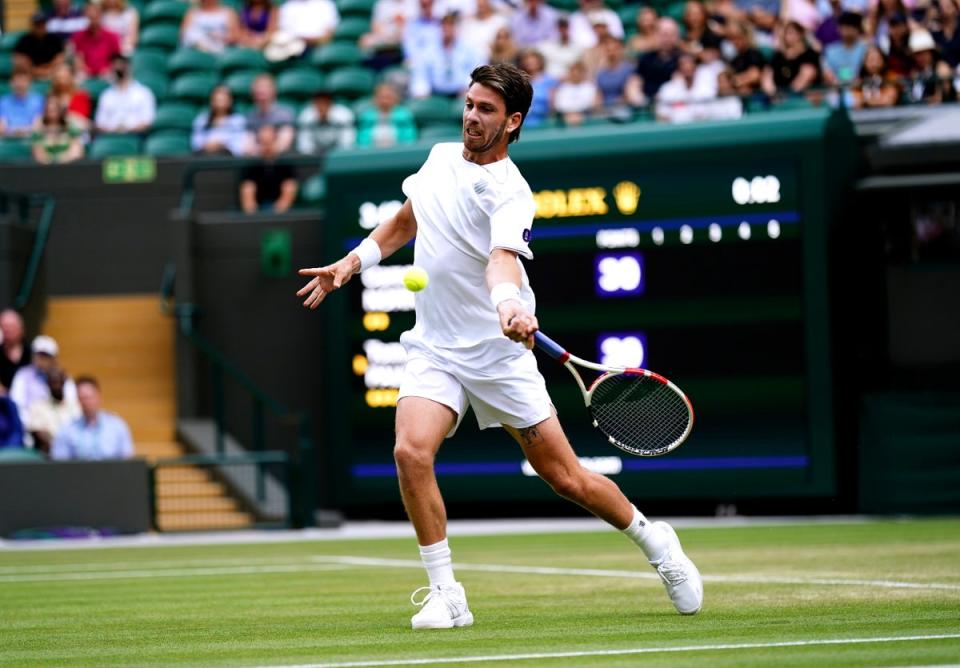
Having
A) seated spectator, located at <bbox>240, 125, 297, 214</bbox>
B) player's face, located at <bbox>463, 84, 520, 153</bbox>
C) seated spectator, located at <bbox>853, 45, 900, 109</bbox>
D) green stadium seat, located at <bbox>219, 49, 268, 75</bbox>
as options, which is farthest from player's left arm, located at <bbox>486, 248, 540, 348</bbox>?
green stadium seat, located at <bbox>219, 49, 268, 75</bbox>

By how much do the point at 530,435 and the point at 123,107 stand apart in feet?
51.2

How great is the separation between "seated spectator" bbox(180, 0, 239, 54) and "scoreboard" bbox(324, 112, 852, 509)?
7000mm

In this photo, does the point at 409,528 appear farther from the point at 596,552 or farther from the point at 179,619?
the point at 179,619

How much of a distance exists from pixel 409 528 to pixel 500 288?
453 inches

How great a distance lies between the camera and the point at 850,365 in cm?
1667

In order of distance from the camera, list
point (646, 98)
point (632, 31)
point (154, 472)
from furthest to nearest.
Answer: point (632, 31)
point (646, 98)
point (154, 472)

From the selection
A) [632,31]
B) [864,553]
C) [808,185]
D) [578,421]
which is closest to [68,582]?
[864,553]

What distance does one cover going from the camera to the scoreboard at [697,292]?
16297 mm

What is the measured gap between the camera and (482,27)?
2089 cm

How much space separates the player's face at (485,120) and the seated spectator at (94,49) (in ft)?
55.6

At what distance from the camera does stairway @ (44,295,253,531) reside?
20.2 m

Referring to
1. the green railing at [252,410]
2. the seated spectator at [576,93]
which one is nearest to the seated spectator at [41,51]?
the green railing at [252,410]

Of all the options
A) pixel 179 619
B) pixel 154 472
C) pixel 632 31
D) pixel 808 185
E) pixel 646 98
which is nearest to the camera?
pixel 179 619

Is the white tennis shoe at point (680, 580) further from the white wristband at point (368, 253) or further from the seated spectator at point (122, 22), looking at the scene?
the seated spectator at point (122, 22)
